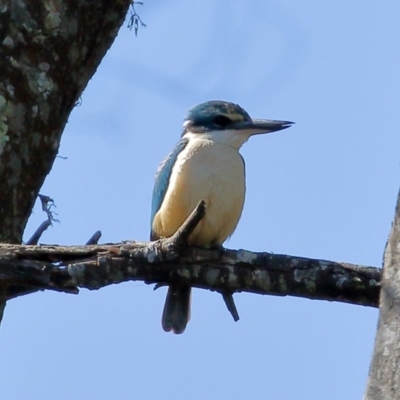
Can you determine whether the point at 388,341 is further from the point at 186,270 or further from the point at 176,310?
the point at 176,310

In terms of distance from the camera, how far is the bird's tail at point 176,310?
508cm

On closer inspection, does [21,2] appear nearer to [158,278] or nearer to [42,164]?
[42,164]

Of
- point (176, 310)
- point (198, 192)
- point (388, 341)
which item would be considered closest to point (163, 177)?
point (198, 192)

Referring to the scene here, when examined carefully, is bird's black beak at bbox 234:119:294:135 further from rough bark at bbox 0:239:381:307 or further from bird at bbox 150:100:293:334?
rough bark at bbox 0:239:381:307

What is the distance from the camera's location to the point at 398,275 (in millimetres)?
2875

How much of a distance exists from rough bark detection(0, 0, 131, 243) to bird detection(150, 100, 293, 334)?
2.52ft

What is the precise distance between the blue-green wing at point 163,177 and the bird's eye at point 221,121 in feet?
0.79

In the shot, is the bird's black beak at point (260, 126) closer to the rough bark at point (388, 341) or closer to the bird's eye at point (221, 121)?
the bird's eye at point (221, 121)

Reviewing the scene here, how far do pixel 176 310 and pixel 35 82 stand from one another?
1407 millimetres

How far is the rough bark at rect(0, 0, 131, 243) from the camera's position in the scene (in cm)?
428

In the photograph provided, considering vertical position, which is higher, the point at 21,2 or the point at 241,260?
the point at 21,2

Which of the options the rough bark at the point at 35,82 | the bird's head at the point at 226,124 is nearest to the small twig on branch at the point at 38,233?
the rough bark at the point at 35,82

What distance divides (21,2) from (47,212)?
1.17 meters

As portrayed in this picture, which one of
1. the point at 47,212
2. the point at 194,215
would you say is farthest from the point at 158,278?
the point at 47,212
